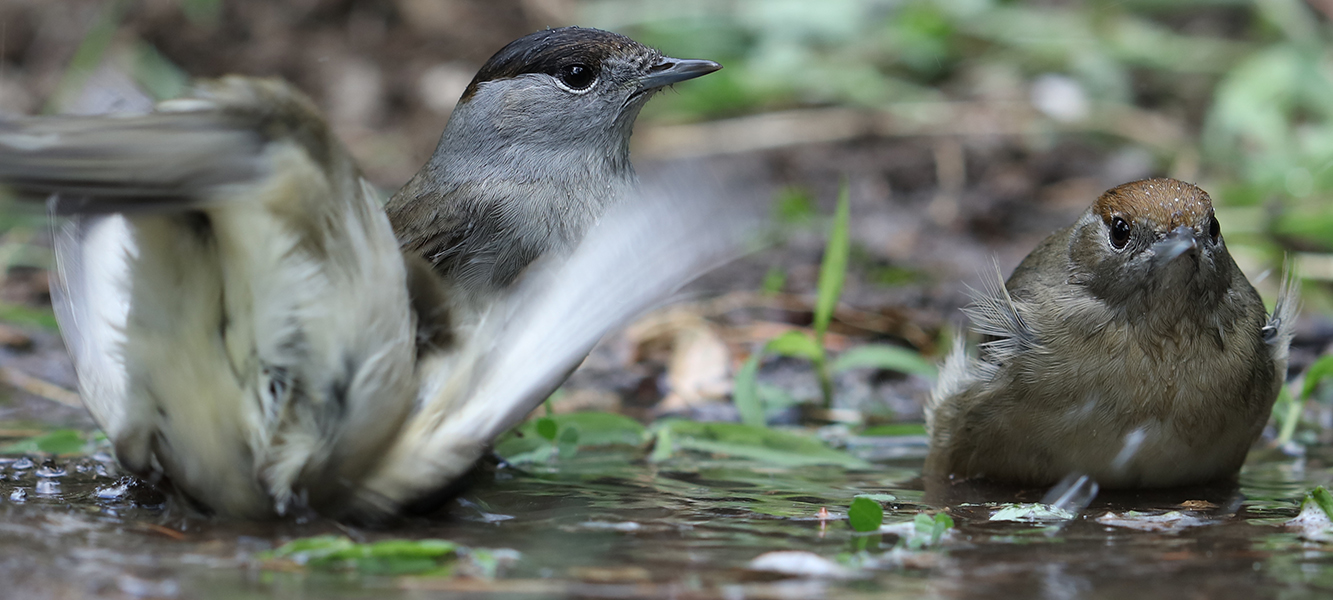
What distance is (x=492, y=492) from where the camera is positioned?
3.24 meters

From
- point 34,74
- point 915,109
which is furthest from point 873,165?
point 34,74

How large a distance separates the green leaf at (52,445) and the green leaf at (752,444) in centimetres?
160

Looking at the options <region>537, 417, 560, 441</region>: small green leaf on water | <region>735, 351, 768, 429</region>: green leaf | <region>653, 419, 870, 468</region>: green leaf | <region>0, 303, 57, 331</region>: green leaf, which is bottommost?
<region>653, 419, 870, 468</region>: green leaf

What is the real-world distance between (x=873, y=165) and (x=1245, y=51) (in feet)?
9.18

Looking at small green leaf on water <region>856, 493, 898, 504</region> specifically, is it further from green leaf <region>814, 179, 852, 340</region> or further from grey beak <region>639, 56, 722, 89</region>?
grey beak <region>639, 56, 722, 89</region>

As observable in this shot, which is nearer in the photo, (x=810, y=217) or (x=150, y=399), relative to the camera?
(x=150, y=399)

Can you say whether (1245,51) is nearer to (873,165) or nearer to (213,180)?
(873,165)

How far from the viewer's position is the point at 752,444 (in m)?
3.83

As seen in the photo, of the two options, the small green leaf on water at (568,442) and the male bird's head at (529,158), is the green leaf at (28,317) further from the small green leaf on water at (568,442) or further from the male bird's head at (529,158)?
the small green leaf on water at (568,442)

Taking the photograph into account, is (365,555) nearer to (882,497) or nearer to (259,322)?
(259,322)

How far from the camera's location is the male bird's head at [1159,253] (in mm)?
A: 3404

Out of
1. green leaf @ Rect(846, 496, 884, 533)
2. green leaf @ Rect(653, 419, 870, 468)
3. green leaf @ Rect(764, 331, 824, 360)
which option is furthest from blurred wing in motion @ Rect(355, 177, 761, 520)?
green leaf @ Rect(764, 331, 824, 360)

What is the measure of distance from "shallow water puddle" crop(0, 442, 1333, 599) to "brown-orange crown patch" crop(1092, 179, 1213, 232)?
28.6 inches

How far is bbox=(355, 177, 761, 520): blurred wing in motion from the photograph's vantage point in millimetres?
2619
